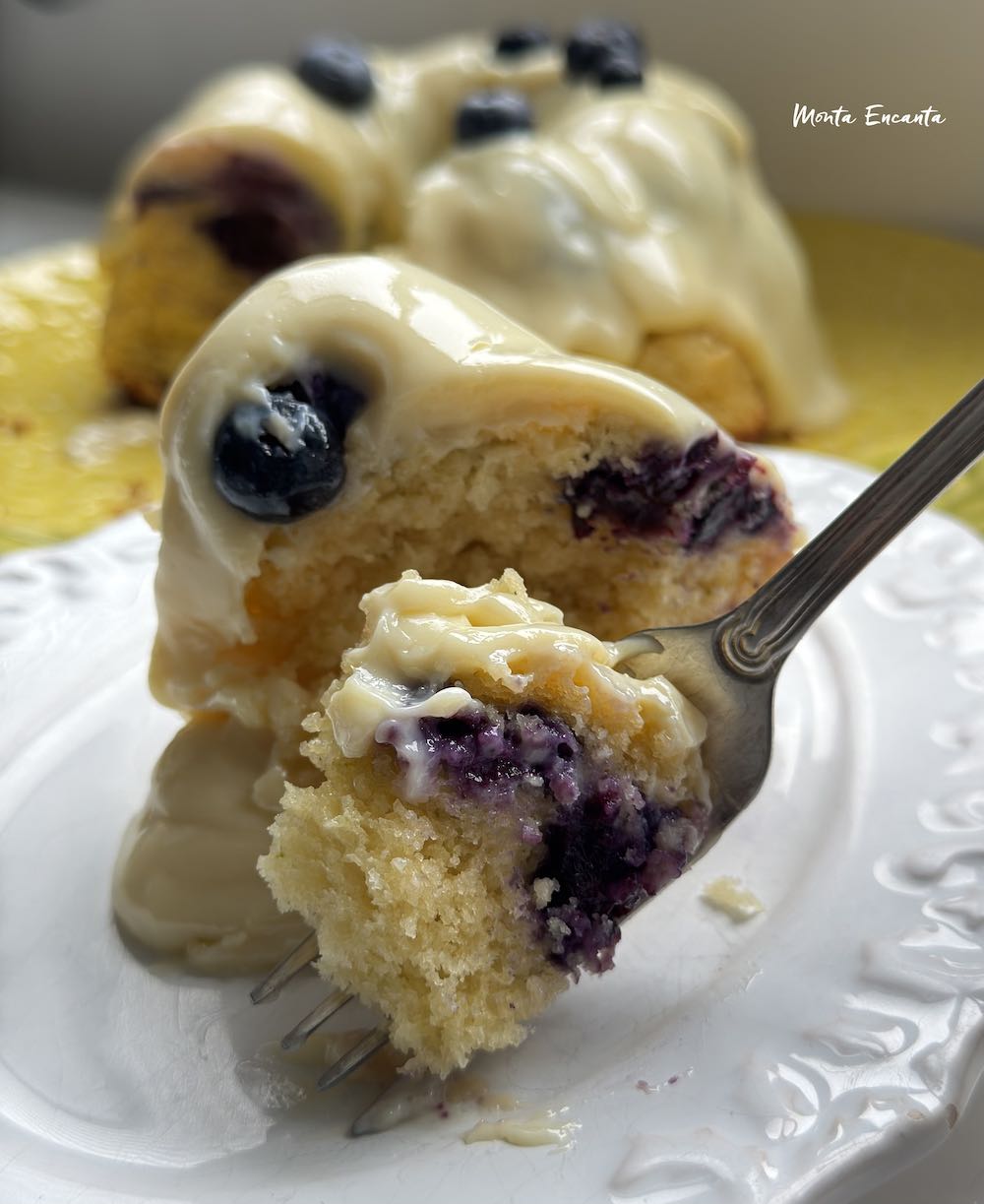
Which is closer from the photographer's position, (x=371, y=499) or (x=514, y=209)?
(x=371, y=499)

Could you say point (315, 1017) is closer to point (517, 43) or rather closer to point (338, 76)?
point (338, 76)

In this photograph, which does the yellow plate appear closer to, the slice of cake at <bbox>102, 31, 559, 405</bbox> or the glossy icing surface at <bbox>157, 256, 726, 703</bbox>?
the slice of cake at <bbox>102, 31, 559, 405</bbox>

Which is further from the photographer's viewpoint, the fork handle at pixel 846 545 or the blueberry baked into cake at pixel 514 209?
the blueberry baked into cake at pixel 514 209

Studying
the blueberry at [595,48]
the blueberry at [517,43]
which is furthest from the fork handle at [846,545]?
the blueberry at [517,43]

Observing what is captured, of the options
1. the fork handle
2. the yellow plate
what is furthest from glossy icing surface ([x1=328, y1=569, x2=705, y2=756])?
the yellow plate

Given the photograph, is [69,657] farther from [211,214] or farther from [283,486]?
[211,214]

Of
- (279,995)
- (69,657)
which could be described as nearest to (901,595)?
(279,995)

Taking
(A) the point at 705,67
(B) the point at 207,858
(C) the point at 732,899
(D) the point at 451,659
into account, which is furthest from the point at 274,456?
(A) the point at 705,67

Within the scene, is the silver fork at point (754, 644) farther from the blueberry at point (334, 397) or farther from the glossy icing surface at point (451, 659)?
the blueberry at point (334, 397)
